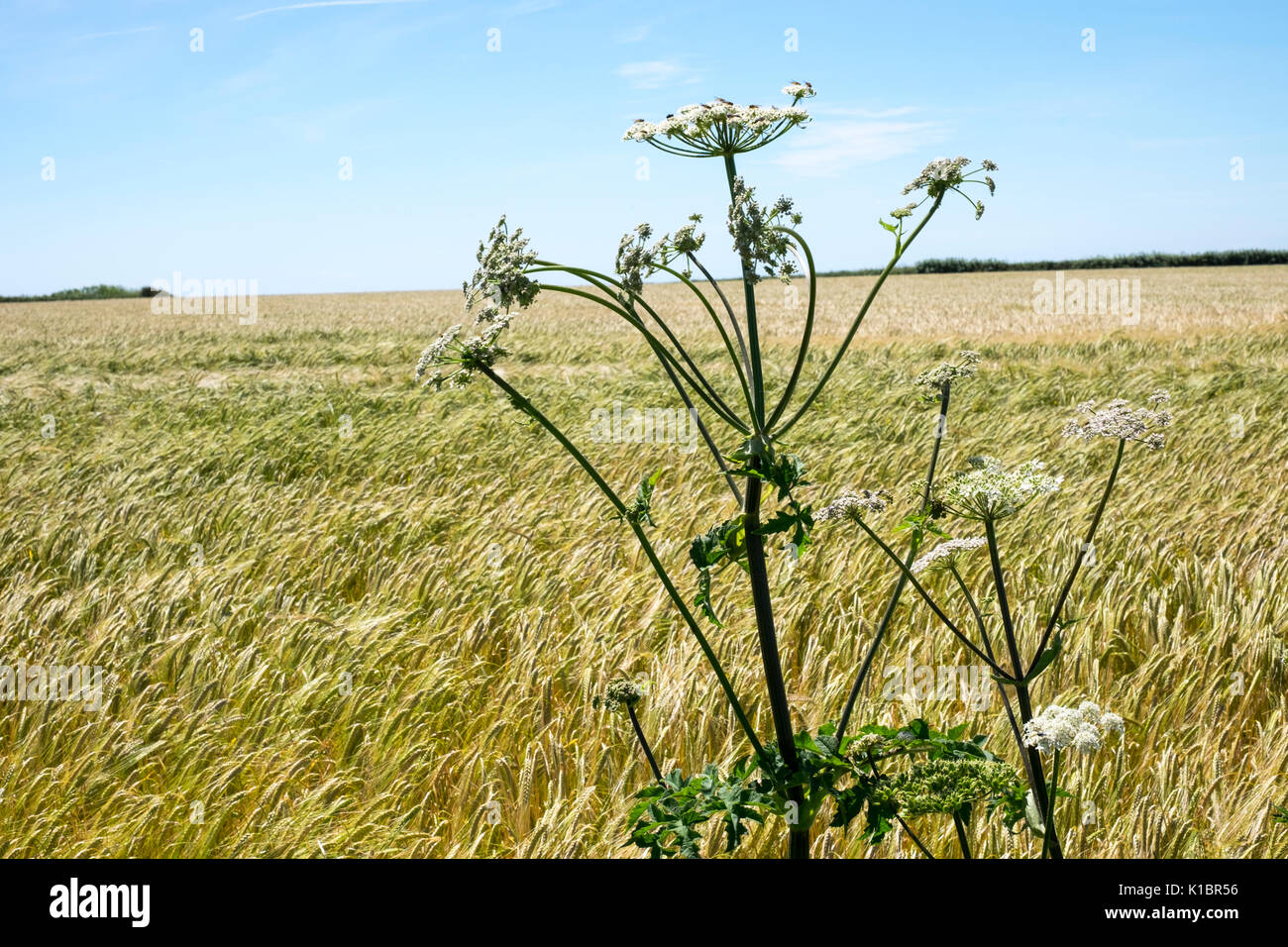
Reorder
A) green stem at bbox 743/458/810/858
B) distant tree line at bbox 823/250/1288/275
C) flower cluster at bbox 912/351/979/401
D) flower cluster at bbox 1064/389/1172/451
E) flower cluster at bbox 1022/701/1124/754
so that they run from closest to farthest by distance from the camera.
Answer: flower cluster at bbox 1022/701/1124/754 < green stem at bbox 743/458/810/858 < flower cluster at bbox 1064/389/1172/451 < flower cluster at bbox 912/351/979/401 < distant tree line at bbox 823/250/1288/275

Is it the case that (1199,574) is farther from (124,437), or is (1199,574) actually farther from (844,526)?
(124,437)

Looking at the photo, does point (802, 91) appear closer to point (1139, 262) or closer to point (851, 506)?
point (851, 506)

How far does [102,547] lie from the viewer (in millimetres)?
5949

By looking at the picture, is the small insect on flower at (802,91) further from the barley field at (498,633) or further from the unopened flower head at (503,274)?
the barley field at (498,633)

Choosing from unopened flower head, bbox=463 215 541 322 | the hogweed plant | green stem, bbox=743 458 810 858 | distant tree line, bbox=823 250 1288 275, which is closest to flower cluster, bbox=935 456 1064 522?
the hogweed plant

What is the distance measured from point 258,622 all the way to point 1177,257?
10914 centimetres

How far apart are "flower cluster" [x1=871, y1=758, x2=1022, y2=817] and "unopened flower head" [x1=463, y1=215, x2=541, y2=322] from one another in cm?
120

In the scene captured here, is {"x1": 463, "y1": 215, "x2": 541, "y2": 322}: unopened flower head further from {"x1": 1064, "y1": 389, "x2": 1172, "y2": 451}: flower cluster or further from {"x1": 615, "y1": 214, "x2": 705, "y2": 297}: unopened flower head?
{"x1": 1064, "y1": 389, "x2": 1172, "y2": 451}: flower cluster

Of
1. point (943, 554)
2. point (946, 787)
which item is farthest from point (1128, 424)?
point (946, 787)

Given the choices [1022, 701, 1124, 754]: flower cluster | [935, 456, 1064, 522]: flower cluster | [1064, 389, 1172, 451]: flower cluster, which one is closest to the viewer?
[1022, 701, 1124, 754]: flower cluster

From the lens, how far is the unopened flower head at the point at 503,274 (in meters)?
1.75

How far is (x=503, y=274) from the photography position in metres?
1.75

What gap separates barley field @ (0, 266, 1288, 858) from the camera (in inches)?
118
